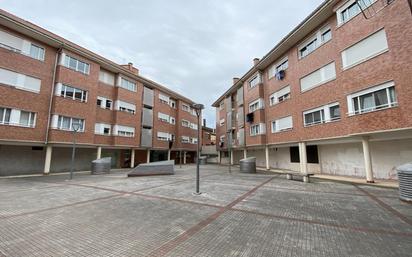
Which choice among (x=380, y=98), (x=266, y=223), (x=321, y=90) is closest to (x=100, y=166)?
(x=266, y=223)

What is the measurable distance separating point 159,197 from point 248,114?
62.0ft

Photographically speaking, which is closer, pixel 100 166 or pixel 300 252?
pixel 300 252

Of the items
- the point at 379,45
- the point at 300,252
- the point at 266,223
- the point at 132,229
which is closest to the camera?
the point at 300,252

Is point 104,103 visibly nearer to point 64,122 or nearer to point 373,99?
point 64,122

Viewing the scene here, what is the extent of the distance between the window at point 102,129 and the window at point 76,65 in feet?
19.4

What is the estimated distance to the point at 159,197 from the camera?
28.7 ft

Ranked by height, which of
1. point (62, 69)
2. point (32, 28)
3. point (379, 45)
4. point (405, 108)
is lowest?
point (405, 108)

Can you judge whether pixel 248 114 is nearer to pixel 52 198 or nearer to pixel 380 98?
pixel 380 98

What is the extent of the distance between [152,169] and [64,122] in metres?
9.72

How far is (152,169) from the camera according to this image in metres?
18.1

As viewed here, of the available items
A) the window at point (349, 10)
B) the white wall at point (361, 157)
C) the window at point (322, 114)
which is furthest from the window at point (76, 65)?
the white wall at point (361, 157)

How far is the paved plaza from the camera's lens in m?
4.04

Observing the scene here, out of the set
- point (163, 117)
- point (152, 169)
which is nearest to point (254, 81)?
point (163, 117)

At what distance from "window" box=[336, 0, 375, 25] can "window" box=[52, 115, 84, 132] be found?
2417 cm
